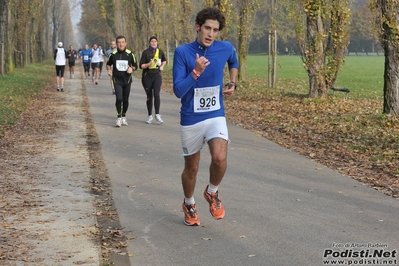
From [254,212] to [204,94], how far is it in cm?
155

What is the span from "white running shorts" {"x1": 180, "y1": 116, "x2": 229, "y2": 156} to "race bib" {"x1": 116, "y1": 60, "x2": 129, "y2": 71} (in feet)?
29.5

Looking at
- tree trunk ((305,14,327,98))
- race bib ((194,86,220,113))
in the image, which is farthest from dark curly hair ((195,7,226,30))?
tree trunk ((305,14,327,98))

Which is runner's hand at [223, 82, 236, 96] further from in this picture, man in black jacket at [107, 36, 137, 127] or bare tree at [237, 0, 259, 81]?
bare tree at [237, 0, 259, 81]

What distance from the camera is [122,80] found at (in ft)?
51.4

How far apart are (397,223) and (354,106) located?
43.0 feet

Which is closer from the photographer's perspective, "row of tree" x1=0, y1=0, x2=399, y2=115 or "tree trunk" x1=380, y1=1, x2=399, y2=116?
"tree trunk" x1=380, y1=1, x2=399, y2=116

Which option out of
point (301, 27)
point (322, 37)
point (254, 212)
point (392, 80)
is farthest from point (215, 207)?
point (301, 27)

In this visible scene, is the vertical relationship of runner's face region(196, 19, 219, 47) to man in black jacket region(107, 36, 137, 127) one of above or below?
above

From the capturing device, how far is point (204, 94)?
6602 mm

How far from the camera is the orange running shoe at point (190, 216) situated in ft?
22.6

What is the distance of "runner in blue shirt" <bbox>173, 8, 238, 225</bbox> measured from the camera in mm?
6488

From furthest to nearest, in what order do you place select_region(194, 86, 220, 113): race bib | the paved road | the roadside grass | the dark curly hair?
the roadside grass → select_region(194, 86, 220, 113): race bib → the dark curly hair → the paved road

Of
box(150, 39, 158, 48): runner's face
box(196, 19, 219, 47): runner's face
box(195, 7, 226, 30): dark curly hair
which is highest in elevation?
box(195, 7, 226, 30): dark curly hair

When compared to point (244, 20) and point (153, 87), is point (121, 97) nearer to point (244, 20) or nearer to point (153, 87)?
point (153, 87)
